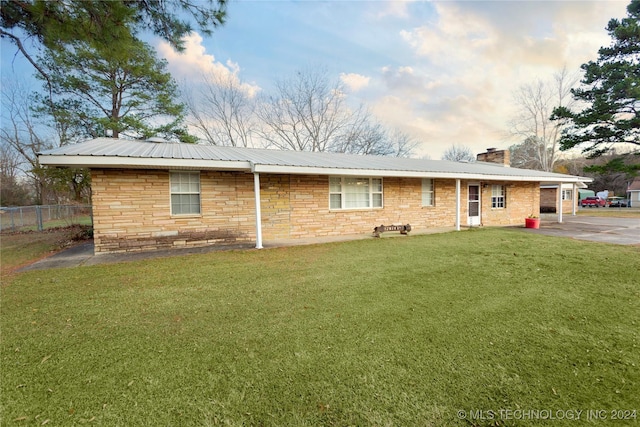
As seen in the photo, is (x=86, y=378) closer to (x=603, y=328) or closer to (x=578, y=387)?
(x=578, y=387)

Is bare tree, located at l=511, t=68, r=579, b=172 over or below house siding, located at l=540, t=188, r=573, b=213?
over

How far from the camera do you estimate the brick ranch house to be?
23.1ft

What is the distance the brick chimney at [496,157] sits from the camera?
1716 centimetres

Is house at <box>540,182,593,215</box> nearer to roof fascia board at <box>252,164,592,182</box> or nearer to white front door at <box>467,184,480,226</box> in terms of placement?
roof fascia board at <box>252,164,592,182</box>

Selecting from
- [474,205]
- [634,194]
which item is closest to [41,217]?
[474,205]

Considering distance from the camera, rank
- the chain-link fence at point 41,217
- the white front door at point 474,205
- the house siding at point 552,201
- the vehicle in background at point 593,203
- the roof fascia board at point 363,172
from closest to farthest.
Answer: the roof fascia board at point 363,172 < the white front door at point 474,205 < the chain-link fence at point 41,217 < the house siding at point 552,201 < the vehicle in background at point 593,203

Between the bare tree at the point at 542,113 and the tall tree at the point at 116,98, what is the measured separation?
108ft

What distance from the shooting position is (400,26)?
9.88 m

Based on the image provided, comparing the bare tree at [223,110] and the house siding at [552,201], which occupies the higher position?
the bare tree at [223,110]

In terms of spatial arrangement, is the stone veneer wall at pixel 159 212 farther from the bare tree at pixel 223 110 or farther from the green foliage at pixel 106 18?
the bare tree at pixel 223 110

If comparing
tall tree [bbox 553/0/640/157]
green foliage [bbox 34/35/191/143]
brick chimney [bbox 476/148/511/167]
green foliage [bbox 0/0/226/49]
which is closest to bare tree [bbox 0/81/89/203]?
green foliage [bbox 34/35/191/143]

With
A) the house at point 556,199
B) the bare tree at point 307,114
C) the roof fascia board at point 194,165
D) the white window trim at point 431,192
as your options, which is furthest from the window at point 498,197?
the bare tree at point 307,114

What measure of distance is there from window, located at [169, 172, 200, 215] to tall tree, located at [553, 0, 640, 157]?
77.1 feet

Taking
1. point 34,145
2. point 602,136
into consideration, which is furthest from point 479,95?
point 34,145
